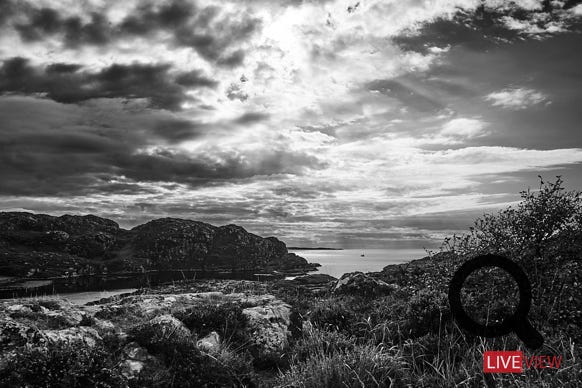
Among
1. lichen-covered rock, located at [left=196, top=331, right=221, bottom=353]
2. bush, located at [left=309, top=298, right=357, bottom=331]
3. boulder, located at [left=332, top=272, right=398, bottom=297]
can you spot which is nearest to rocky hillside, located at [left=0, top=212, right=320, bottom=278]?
boulder, located at [left=332, top=272, right=398, bottom=297]

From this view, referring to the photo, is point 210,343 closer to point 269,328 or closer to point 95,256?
point 269,328

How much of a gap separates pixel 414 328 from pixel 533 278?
506 cm

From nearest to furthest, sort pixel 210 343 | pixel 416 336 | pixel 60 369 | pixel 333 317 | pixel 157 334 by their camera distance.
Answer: pixel 60 369
pixel 157 334
pixel 210 343
pixel 416 336
pixel 333 317

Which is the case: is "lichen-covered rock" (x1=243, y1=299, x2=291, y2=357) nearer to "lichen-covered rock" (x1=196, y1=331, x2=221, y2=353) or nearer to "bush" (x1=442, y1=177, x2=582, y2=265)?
"lichen-covered rock" (x1=196, y1=331, x2=221, y2=353)

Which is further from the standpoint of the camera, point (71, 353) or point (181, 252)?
point (181, 252)

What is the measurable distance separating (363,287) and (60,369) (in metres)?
14.5

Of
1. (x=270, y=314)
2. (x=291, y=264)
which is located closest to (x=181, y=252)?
(x=291, y=264)

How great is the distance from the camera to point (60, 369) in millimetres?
5973

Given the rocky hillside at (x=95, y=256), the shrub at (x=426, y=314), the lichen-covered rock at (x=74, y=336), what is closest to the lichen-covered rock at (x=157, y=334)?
the lichen-covered rock at (x=74, y=336)

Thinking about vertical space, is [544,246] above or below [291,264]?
above

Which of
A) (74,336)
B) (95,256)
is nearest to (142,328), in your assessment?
(74,336)

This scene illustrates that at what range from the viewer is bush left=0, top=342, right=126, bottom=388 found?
5711 mm

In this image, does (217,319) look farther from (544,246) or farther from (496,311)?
(544,246)

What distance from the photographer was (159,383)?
6.91 metres
